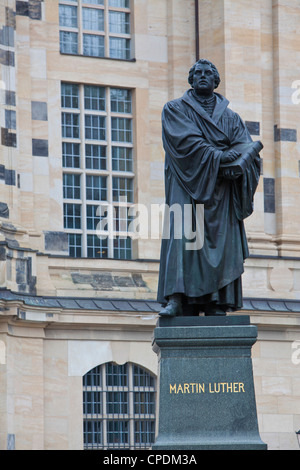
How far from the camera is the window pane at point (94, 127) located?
30203mm

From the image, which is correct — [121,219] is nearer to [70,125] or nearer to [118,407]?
[70,125]

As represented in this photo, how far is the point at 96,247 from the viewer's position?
3014 cm

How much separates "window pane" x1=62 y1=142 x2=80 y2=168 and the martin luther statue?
15.9 metres

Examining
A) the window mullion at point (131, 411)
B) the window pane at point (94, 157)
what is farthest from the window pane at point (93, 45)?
the window mullion at point (131, 411)

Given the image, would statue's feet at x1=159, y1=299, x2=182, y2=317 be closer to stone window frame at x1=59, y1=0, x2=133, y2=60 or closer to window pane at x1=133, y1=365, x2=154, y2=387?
window pane at x1=133, y1=365, x2=154, y2=387

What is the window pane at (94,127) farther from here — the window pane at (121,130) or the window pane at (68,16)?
the window pane at (68,16)

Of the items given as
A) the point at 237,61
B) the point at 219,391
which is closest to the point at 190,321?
the point at 219,391

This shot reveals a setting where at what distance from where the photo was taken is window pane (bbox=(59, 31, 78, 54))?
30.5 meters

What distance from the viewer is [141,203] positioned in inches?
1201

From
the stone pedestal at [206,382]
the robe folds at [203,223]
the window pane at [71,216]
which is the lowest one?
the stone pedestal at [206,382]

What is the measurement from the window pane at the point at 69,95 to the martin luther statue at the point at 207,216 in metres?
16.0

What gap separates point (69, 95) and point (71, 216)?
2295 mm

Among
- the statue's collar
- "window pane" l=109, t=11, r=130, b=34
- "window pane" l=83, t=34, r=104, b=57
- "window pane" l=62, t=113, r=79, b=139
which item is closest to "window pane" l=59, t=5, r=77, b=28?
"window pane" l=83, t=34, r=104, b=57

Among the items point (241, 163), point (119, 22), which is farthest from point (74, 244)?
A: point (241, 163)
